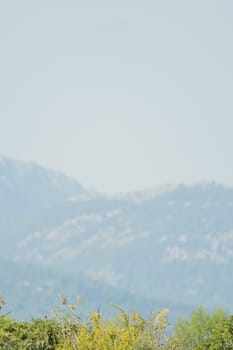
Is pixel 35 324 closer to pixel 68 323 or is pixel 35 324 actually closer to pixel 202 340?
pixel 68 323

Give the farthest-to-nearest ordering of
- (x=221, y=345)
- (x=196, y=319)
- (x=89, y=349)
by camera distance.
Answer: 1. (x=196, y=319)
2. (x=221, y=345)
3. (x=89, y=349)

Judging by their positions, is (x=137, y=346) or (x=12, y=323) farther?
Answer: (x=12, y=323)

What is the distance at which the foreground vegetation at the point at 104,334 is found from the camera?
11945mm

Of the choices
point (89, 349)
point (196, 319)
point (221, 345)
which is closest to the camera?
point (89, 349)

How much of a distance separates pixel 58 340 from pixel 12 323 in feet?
3.23

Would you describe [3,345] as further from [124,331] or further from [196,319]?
[196,319]

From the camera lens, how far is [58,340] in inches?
530

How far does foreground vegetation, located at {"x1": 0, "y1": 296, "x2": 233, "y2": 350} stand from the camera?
11945 millimetres

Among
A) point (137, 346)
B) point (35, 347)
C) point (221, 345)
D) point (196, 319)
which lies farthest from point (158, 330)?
point (196, 319)

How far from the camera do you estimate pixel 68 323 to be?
44.2ft

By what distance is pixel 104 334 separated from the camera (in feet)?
40.0

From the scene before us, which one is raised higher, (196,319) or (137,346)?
(196,319)

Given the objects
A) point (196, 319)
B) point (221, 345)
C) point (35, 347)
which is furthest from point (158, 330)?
point (196, 319)

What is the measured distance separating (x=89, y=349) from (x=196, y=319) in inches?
199
